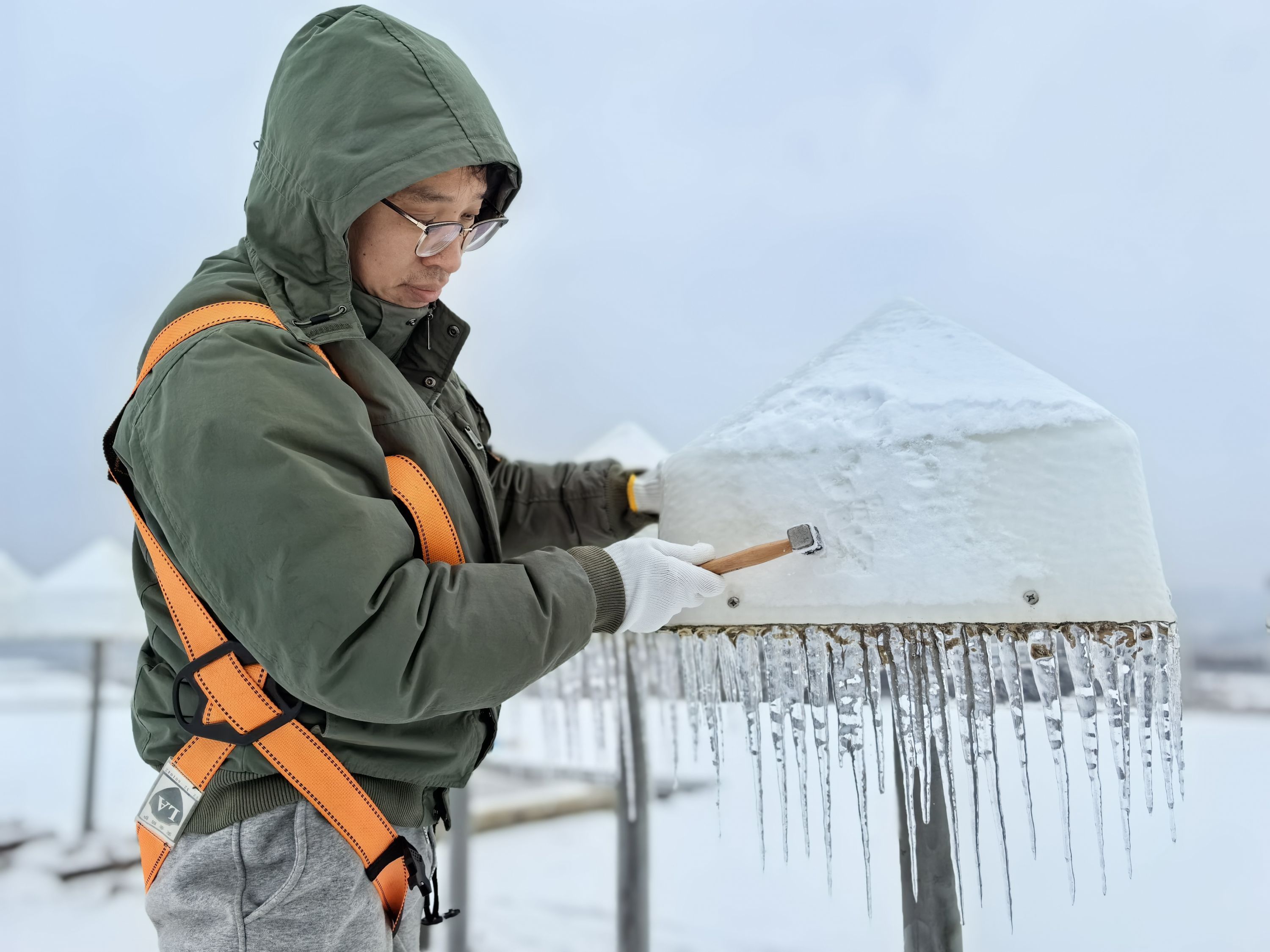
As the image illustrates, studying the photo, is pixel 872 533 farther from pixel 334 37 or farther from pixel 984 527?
pixel 334 37

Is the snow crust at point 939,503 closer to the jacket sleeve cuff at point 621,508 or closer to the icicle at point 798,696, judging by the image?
the icicle at point 798,696

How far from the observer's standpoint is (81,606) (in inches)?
235

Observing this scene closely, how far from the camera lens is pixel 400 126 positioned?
42.0 inches

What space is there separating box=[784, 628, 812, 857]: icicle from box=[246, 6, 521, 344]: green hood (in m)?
0.75

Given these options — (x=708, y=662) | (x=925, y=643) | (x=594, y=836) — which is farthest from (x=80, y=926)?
(x=925, y=643)

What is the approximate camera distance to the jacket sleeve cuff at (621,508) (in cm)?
170

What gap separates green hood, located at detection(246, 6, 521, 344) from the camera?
3.48 feet

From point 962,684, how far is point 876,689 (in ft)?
0.39

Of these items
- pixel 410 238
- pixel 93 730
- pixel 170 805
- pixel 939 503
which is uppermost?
pixel 410 238

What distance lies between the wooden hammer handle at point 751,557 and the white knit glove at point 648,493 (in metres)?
0.36

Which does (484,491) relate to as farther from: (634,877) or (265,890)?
(634,877)

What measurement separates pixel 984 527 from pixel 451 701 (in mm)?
746

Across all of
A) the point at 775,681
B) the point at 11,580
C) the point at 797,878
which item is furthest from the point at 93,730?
the point at 775,681

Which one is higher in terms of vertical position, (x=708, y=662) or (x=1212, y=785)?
(x=708, y=662)
